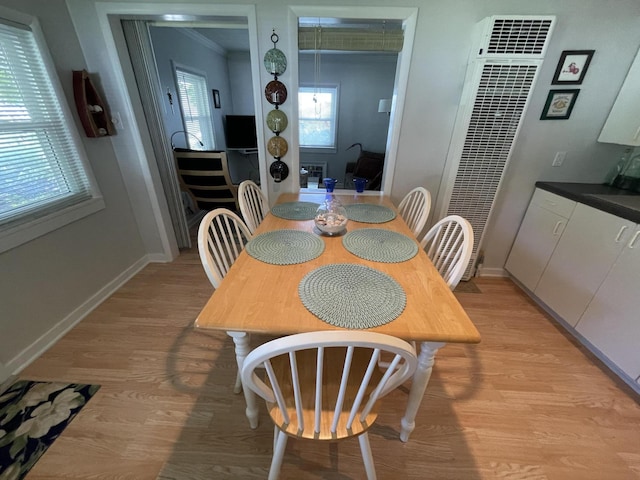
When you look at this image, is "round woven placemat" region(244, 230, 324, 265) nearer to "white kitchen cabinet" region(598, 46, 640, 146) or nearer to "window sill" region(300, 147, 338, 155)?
"white kitchen cabinet" region(598, 46, 640, 146)

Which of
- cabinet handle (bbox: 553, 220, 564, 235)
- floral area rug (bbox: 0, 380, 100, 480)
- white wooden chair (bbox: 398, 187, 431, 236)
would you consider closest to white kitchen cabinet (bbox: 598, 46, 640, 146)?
cabinet handle (bbox: 553, 220, 564, 235)

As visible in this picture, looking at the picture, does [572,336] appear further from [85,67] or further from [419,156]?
[85,67]

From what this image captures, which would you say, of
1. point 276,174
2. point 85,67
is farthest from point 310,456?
point 85,67

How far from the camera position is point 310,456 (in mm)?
1074

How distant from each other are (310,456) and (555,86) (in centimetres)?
266

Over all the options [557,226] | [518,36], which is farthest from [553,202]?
[518,36]

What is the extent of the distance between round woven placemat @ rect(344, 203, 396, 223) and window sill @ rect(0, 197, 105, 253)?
186cm

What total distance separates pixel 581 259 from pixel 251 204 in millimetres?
2183

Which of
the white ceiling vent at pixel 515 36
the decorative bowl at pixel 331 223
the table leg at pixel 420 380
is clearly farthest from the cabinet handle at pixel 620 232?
the decorative bowl at pixel 331 223

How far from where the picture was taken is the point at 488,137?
175cm

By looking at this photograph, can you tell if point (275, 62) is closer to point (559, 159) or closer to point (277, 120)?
point (277, 120)

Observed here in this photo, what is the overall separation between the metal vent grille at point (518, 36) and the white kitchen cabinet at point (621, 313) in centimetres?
119

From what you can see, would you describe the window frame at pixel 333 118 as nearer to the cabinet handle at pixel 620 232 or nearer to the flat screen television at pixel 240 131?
the flat screen television at pixel 240 131

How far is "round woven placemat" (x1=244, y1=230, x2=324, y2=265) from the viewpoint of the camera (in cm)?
113
